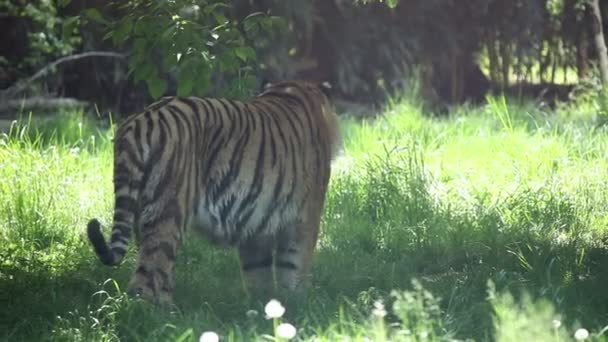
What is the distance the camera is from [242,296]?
564 centimetres

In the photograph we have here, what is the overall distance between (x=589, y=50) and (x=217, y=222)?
29.6 ft

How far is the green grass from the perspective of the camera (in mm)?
4773

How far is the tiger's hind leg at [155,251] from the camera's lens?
484 centimetres

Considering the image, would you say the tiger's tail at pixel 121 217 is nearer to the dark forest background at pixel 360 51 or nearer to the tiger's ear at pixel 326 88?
the tiger's ear at pixel 326 88

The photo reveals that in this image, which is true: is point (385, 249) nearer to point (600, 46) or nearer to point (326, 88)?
point (326, 88)

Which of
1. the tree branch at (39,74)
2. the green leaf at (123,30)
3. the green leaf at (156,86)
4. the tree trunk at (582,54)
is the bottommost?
the tree trunk at (582,54)

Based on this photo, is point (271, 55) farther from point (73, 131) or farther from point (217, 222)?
point (217, 222)

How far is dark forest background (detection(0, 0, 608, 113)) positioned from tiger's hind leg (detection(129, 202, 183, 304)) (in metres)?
3.99

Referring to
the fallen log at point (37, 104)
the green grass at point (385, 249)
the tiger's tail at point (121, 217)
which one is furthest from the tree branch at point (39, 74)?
the tiger's tail at point (121, 217)

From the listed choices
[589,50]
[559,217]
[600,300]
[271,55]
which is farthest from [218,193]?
[589,50]

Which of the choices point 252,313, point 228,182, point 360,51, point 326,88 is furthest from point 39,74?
point 252,313

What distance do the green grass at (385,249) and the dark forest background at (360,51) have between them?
1.34m

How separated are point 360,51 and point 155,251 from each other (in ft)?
25.5

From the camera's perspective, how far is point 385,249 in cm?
654
